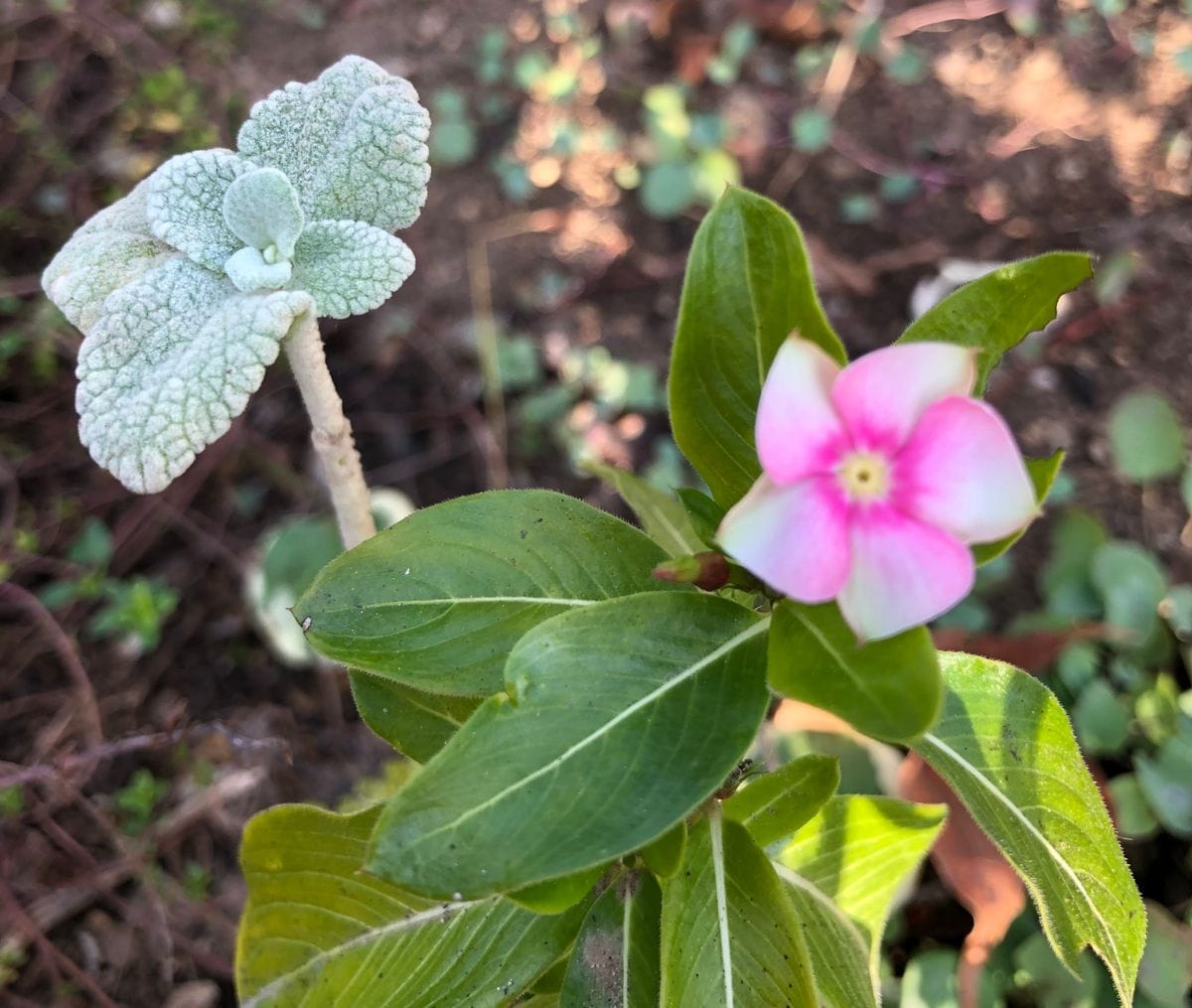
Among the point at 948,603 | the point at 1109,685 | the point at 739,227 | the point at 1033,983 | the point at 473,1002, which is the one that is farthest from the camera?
the point at 1109,685

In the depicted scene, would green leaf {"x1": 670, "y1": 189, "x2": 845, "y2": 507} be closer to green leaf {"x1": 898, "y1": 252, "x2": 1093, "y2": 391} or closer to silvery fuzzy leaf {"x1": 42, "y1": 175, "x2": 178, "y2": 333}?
green leaf {"x1": 898, "y1": 252, "x2": 1093, "y2": 391}

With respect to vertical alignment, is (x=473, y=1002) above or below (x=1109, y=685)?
above

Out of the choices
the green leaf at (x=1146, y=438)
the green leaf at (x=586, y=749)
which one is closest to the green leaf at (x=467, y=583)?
the green leaf at (x=586, y=749)

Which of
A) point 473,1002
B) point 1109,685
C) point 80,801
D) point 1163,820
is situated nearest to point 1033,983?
point 1163,820

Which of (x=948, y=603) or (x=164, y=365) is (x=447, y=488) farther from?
(x=948, y=603)

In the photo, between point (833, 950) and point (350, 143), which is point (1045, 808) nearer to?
point (833, 950)

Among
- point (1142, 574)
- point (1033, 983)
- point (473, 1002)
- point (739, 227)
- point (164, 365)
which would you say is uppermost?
point (164, 365)

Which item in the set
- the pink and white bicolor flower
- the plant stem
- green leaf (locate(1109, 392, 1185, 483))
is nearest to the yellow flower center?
the pink and white bicolor flower
